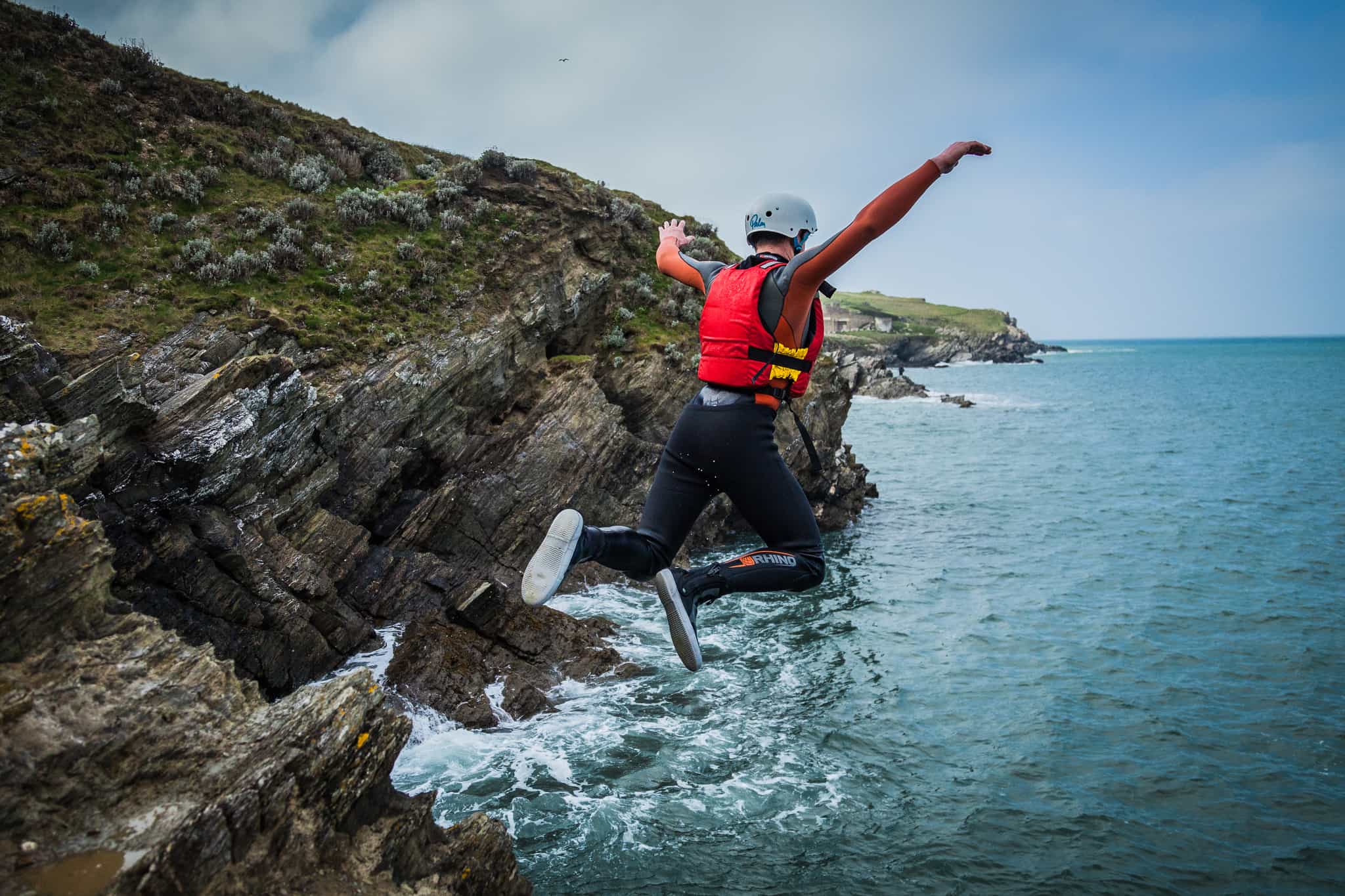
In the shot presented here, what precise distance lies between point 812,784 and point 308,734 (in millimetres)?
8716

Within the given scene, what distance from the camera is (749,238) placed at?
6.36 m

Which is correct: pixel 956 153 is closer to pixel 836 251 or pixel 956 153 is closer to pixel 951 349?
pixel 836 251

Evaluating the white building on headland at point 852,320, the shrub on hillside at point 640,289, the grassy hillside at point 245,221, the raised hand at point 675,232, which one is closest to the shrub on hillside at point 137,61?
the grassy hillside at point 245,221

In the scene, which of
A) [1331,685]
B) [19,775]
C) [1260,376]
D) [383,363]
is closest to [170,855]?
[19,775]

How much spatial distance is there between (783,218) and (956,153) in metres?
1.57

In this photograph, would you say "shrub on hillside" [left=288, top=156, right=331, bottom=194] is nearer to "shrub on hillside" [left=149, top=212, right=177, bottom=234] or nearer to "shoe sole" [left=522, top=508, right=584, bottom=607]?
"shrub on hillside" [left=149, top=212, right=177, bottom=234]

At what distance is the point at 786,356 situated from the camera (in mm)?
5996

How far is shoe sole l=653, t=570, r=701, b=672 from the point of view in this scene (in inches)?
223

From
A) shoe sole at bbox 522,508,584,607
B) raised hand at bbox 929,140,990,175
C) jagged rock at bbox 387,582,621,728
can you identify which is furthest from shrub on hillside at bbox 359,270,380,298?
raised hand at bbox 929,140,990,175

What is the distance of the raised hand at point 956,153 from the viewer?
487cm

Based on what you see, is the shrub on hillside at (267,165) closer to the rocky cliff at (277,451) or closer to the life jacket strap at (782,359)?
the rocky cliff at (277,451)

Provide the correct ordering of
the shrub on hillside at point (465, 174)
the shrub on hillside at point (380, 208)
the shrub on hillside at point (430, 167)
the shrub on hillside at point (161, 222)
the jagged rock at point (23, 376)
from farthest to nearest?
the shrub on hillside at point (430, 167) < the shrub on hillside at point (465, 174) < the shrub on hillside at point (380, 208) < the shrub on hillside at point (161, 222) < the jagged rock at point (23, 376)

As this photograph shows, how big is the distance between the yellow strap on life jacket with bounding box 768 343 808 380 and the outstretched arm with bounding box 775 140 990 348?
46 cm

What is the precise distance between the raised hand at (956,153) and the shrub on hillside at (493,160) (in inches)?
907
